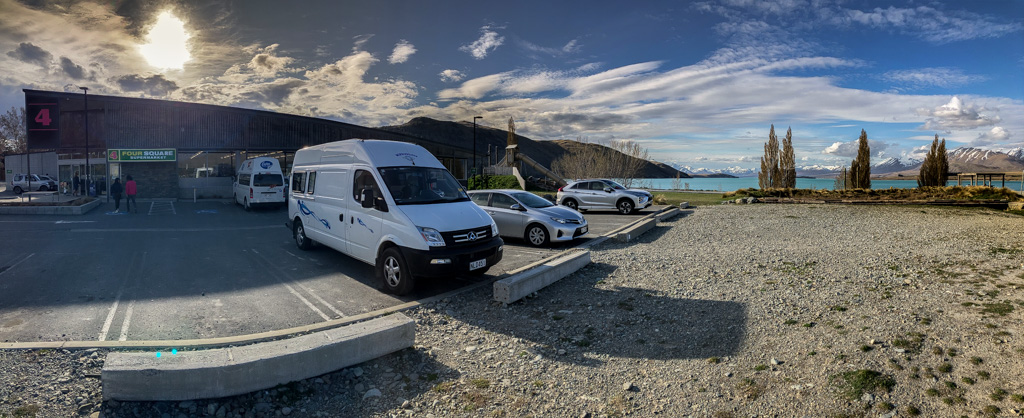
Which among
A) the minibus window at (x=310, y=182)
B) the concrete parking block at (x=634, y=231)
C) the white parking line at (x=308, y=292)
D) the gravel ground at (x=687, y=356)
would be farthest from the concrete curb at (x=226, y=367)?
the concrete parking block at (x=634, y=231)

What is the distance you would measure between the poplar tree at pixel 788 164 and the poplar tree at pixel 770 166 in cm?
45

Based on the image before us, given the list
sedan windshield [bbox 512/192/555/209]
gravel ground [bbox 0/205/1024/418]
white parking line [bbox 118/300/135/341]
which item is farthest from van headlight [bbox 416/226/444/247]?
sedan windshield [bbox 512/192/555/209]

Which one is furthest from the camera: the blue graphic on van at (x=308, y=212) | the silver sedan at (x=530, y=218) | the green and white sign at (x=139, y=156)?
the green and white sign at (x=139, y=156)

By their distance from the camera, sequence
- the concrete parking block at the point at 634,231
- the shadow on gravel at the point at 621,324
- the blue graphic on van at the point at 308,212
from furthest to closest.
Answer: the concrete parking block at the point at 634,231 → the blue graphic on van at the point at 308,212 → the shadow on gravel at the point at 621,324

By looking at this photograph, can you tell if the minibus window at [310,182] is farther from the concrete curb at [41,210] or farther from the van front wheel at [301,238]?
the concrete curb at [41,210]

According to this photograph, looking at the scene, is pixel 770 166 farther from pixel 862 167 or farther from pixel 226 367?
pixel 226 367

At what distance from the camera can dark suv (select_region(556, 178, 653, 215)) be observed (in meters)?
20.1

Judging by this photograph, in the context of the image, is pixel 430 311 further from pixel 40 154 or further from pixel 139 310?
pixel 40 154

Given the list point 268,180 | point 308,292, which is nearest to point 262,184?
point 268,180

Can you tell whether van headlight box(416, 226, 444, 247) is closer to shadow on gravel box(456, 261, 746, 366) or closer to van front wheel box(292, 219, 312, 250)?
shadow on gravel box(456, 261, 746, 366)

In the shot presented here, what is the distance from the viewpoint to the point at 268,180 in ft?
71.0

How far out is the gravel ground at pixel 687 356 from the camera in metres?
3.70

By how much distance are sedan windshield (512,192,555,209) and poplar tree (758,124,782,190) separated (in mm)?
41078

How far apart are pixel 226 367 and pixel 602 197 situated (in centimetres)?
1773
